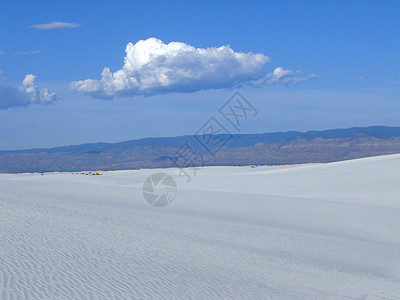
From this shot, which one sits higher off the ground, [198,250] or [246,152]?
[246,152]

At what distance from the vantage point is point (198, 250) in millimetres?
9023

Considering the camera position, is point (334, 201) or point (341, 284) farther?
point (334, 201)

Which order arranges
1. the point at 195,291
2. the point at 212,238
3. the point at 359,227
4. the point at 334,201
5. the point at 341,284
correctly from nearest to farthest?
the point at 195,291
the point at 341,284
the point at 212,238
the point at 359,227
the point at 334,201

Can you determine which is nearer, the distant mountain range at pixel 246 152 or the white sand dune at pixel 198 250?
the white sand dune at pixel 198 250

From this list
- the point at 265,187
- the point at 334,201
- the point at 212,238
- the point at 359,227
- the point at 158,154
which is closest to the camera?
the point at 212,238

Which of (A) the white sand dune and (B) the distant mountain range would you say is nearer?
(A) the white sand dune

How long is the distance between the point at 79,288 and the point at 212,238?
456 cm

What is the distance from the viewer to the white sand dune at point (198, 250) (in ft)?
21.6

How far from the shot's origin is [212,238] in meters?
10.3

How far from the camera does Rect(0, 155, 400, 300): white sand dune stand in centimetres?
659

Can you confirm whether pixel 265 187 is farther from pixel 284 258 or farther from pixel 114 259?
pixel 114 259

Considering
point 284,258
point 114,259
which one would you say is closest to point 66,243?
point 114,259

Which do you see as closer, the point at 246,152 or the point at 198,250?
the point at 198,250

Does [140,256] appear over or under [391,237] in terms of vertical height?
→ over
